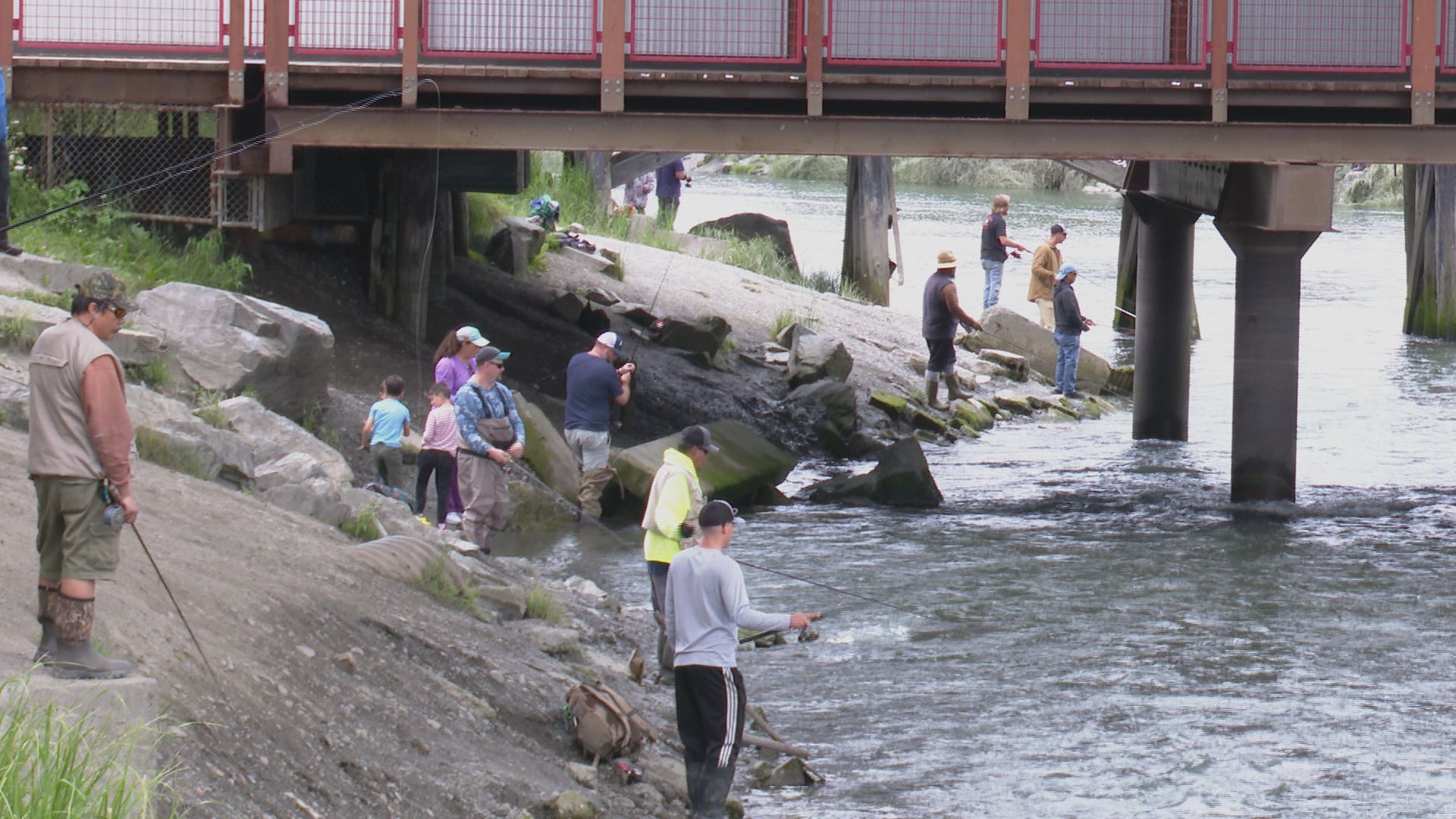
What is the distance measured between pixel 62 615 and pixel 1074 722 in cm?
625

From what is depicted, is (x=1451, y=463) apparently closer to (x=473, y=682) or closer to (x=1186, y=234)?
(x=1186, y=234)

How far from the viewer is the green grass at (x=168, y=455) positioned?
1228 cm

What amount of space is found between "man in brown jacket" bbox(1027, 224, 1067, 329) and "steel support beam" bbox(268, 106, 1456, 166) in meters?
10.2

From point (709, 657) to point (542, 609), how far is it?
3554mm

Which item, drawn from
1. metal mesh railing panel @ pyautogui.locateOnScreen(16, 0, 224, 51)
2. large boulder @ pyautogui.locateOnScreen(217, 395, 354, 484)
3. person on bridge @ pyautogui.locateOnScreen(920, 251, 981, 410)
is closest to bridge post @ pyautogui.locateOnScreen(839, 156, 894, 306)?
person on bridge @ pyautogui.locateOnScreen(920, 251, 981, 410)


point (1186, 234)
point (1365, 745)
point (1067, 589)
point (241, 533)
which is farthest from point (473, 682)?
point (1186, 234)

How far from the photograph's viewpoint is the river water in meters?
10.3

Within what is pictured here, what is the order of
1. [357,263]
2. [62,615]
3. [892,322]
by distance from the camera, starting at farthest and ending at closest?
[892,322] → [357,263] → [62,615]

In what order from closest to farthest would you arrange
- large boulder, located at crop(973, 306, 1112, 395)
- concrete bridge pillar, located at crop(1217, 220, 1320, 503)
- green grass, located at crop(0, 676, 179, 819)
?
green grass, located at crop(0, 676, 179, 819), concrete bridge pillar, located at crop(1217, 220, 1320, 503), large boulder, located at crop(973, 306, 1112, 395)

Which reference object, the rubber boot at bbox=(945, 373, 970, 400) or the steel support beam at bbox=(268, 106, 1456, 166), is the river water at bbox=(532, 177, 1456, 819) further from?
the steel support beam at bbox=(268, 106, 1456, 166)

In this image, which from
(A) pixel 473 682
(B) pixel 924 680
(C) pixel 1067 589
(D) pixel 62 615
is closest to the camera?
(D) pixel 62 615

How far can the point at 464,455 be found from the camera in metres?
13.6

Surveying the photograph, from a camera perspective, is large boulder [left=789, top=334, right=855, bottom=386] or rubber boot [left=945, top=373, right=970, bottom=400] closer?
large boulder [left=789, top=334, right=855, bottom=386]

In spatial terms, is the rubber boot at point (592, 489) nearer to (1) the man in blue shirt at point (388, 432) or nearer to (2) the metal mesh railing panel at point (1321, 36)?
(1) the man in blue shirt at point (388, 432)
